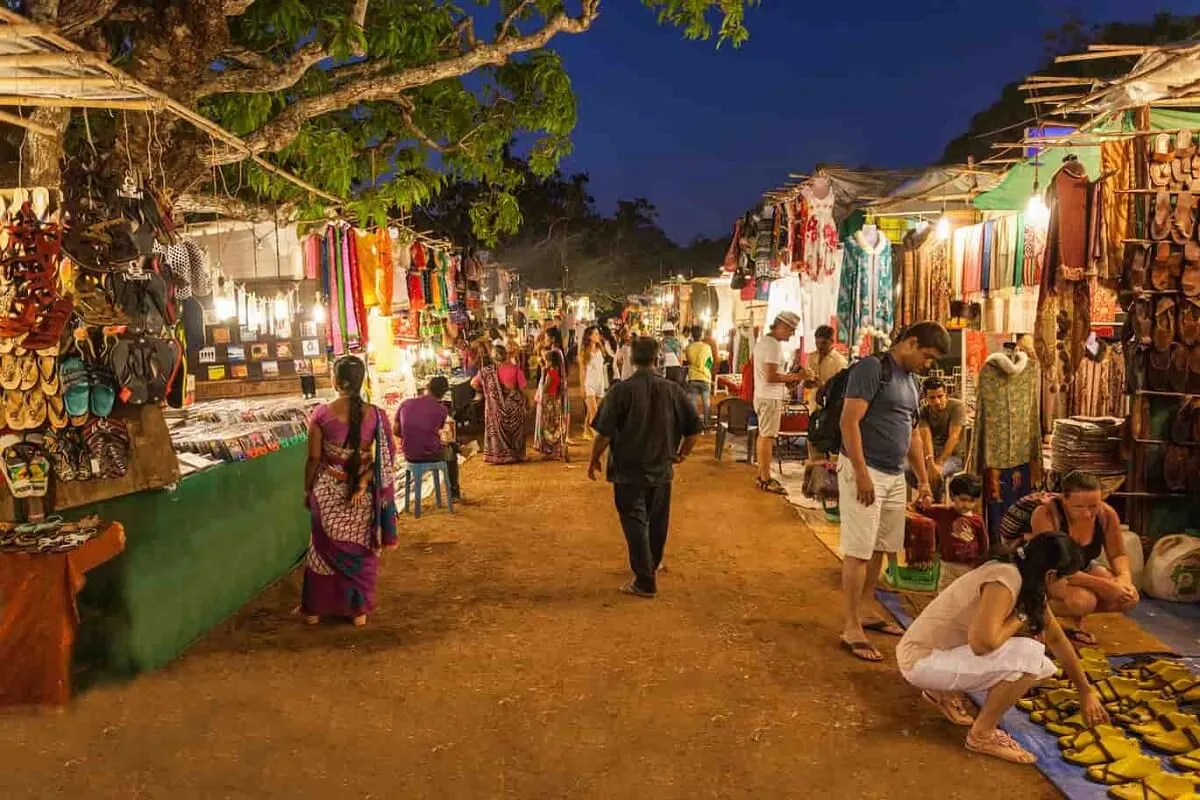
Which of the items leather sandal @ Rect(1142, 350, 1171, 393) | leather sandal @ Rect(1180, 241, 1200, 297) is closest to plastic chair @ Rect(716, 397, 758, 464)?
leather sandal @ Rect(1142, 350, 1171, 393)

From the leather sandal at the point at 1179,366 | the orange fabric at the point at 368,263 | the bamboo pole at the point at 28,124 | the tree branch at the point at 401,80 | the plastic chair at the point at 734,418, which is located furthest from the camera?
the plastic chair at the point at 734,418

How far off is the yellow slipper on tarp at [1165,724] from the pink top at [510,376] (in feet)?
29.9

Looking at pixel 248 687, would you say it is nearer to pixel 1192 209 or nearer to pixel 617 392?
pixel 617 392

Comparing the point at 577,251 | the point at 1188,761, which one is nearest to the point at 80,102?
the point at 1188,761

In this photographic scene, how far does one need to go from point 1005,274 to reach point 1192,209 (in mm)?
Answer: 1759

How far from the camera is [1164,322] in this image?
6293 mm

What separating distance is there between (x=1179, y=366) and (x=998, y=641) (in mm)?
3696

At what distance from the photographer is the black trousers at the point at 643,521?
6.30 m

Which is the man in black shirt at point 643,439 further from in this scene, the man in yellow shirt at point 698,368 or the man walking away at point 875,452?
the man in yellow shirt at point 698,368

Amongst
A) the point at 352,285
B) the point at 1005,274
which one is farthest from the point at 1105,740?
the point at 352,285

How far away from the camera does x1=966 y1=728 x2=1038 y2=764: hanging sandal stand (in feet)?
13.0

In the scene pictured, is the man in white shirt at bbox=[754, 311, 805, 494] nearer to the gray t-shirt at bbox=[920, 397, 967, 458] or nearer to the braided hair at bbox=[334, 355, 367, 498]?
the gray t-shirt at bbox=[920, 397, 967, 458]

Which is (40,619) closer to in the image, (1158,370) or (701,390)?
(1158,370)

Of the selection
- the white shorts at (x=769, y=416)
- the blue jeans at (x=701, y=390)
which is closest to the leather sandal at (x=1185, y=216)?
the white shorts at (x=769, y=416)
